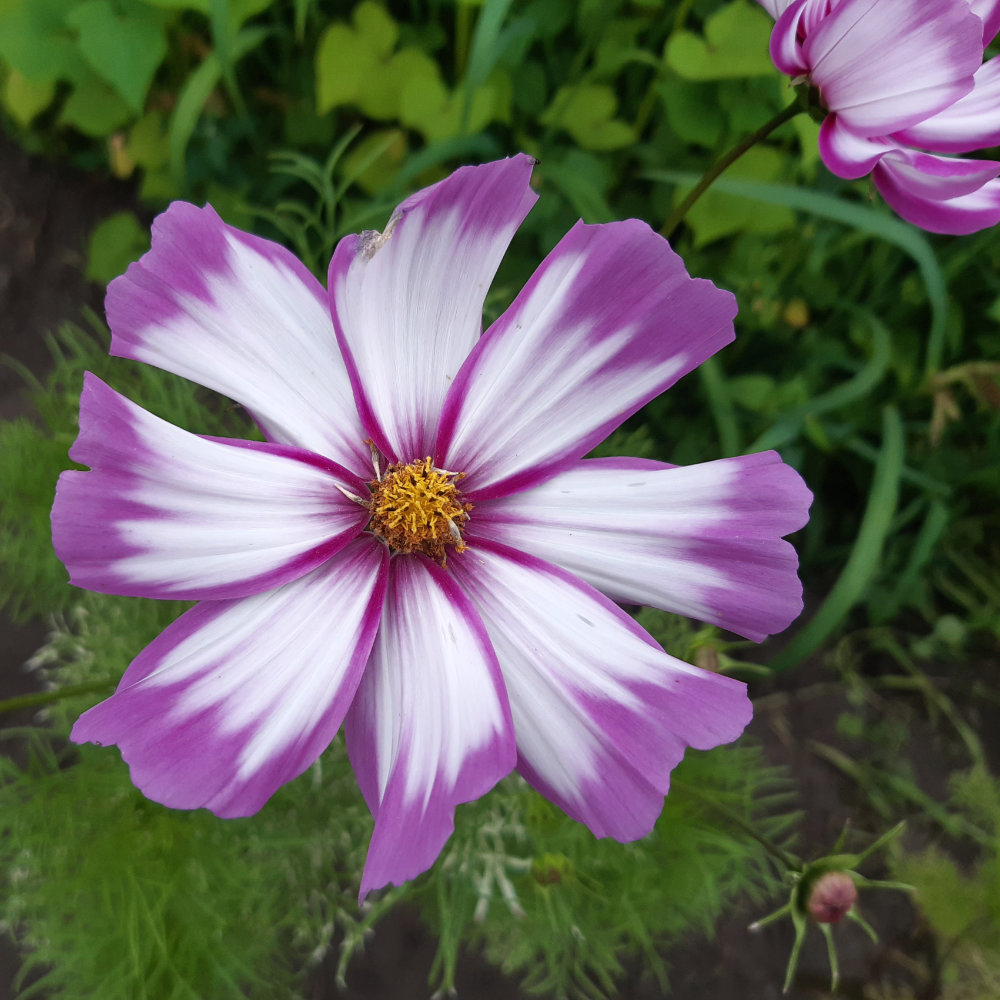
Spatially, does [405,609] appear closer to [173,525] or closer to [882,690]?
[173,525]

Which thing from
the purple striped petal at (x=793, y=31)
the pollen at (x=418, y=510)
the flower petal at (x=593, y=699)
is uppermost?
the purple striped petal at (x=793, y=31)

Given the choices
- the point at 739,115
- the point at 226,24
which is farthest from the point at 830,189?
the point at 226,24

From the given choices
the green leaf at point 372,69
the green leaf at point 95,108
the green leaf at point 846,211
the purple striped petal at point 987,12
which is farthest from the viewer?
the green leaf at point 95,108

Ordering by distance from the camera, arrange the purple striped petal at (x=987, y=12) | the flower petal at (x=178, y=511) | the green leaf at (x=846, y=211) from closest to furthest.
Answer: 1. the flower petal at (x=178, y=511)
2. the purple striped petal at (x=987, y=12)
3. the green leaf at (x=846, y=211)

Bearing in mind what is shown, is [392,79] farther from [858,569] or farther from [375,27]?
[858,569]

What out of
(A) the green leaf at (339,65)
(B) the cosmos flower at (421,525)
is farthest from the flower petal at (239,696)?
(A) the green leaf at (339,65)

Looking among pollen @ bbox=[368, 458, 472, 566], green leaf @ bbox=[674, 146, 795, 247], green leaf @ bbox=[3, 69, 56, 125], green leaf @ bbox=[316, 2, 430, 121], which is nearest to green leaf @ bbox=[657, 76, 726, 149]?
green leaf @ bbox=[674, 146, 795, 247]

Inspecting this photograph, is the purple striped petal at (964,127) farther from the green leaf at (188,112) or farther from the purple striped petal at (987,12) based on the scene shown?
the green leaf at (188,112)
